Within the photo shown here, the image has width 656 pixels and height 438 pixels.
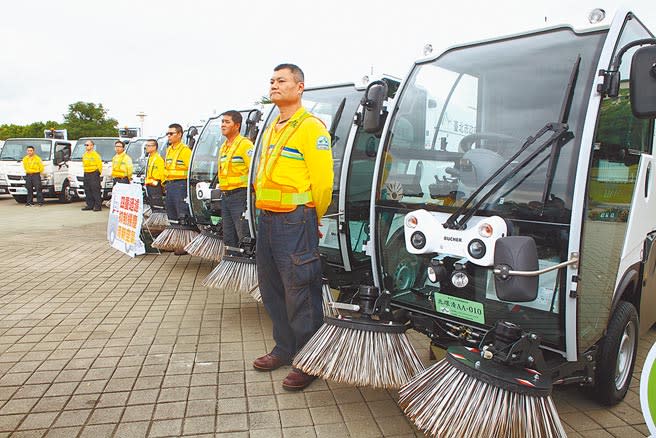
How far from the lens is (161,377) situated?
3.70 metres

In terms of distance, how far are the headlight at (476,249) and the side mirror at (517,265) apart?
0.55ft

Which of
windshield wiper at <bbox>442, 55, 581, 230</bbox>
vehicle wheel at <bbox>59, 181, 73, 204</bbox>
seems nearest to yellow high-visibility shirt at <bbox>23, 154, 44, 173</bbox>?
vehicle wheel at <bbox>59, 181, 73, 204</bbox>

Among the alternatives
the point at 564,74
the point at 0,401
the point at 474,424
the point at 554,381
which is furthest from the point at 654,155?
the point at 0,401

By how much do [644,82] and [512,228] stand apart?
90 cm

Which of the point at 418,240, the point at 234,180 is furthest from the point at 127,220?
the point at 418,240

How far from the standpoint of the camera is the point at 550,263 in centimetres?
263

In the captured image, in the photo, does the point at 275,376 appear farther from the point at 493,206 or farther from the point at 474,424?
the point at 493,206

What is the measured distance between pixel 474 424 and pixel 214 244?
4742 millimetres

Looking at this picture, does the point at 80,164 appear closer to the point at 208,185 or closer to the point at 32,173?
the point at 32,173

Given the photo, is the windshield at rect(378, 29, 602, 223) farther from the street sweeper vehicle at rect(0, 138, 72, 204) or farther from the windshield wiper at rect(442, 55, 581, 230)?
the street sweeper vehicle at rect(0, 138, 72, 204)

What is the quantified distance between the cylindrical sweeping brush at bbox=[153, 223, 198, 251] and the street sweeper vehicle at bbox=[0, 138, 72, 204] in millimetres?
11977

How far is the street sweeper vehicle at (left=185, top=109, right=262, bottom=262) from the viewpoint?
255 inches

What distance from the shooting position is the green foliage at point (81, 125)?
174 feet

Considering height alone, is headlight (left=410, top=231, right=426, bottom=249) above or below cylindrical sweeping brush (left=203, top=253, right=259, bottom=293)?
above
